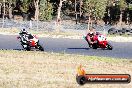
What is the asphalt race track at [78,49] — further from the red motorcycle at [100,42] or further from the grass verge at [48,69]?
the grass verge at [48,69]

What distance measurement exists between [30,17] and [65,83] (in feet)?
279

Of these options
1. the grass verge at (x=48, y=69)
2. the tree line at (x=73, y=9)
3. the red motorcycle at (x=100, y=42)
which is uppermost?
the grass verge at (x=48, y=69)

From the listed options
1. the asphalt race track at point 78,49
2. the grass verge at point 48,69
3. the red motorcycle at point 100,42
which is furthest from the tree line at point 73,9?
the grass verge at point 48,69

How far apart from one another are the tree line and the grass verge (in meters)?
63.5

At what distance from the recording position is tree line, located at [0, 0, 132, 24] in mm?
88938

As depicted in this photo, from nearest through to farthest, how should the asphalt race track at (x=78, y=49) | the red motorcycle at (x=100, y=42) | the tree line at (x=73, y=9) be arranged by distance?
the asphalt race track at (x=78, y=49) → the red motorcycle at (x=100, y=42) → the tree line at (x=73, y=9)

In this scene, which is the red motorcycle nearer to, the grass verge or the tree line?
the grass verge

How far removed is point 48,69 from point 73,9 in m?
93.6

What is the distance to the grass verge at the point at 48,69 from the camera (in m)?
14.1

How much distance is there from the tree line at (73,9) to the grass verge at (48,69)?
63507 millimetres

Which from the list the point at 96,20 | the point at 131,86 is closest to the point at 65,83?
the point at 131,86

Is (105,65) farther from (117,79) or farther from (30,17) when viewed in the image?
(30,17)

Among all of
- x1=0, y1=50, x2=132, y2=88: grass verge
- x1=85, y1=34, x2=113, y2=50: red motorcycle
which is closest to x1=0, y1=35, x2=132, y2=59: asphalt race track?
x1=85, y1=34, x2=113, y2=50: red motorcycle

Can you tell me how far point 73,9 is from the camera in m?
110
